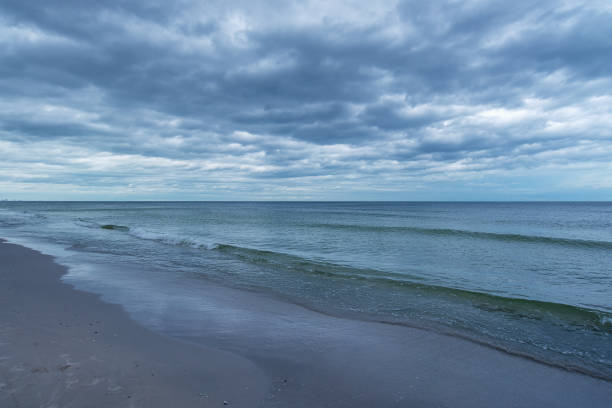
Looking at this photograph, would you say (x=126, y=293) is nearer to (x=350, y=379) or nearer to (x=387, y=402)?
(x=350, y=379)

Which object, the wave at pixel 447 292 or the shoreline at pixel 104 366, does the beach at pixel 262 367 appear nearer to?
the shoreline at pixel 104 366

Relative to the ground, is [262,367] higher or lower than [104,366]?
lower

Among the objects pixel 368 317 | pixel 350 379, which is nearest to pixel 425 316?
pixel 368 317

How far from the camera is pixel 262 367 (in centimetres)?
526

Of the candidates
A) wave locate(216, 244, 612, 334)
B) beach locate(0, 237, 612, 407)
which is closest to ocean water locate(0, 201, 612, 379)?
wave locate(216, 244, 612, 334)

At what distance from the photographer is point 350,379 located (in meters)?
5.03

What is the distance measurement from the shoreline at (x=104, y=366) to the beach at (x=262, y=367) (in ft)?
0.05

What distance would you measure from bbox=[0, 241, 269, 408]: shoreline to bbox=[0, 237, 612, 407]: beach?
0.6 inches

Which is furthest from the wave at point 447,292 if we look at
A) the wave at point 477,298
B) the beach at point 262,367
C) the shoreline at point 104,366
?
the shoreline at point 104,366

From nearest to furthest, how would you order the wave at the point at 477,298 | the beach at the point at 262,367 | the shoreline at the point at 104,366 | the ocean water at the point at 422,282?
the shoreline at the point at 104,366, the beach at the point at 262,367, the ocean water at the point at 422,282, the wave at the point at 477,298

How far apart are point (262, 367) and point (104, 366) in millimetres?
2475

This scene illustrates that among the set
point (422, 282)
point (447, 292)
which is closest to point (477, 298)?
point (447, 292)

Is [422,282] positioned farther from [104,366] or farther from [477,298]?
[104,366]

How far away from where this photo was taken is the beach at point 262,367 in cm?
433
